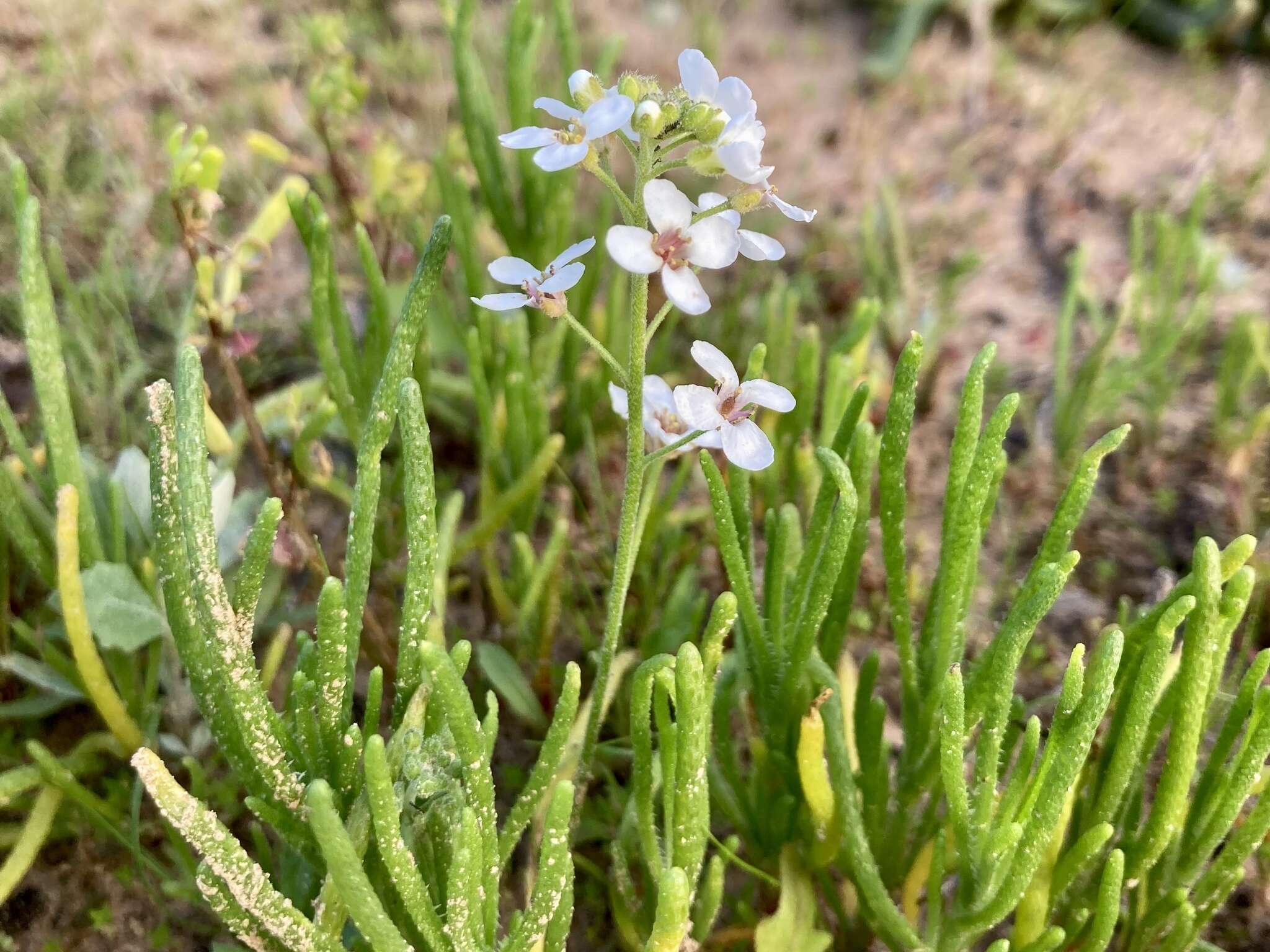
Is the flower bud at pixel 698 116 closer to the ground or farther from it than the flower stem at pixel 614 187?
farther from it

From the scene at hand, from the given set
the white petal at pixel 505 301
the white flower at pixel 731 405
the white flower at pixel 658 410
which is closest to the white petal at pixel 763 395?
the white flower at pixel 731 405

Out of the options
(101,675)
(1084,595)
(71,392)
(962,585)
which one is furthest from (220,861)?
(1084,595)

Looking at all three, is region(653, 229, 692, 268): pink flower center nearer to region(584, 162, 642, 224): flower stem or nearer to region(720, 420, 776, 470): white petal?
region(584, 162, 642, 224): flower stem

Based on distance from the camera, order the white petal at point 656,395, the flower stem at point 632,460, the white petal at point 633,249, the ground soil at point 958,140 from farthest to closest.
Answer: the ground soil at point 958,140, the white petal at point 656,395, the flower stem at point 632,460, the white petal at point 633,249

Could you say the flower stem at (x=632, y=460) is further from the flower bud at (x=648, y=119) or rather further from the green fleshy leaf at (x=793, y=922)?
the green fleshy leaf at (x=793, y=922)

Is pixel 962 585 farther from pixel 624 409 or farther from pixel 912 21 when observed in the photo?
pixel 912 21

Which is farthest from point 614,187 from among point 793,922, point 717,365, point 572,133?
point 793,922

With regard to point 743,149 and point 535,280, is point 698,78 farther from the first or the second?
point 535,280
